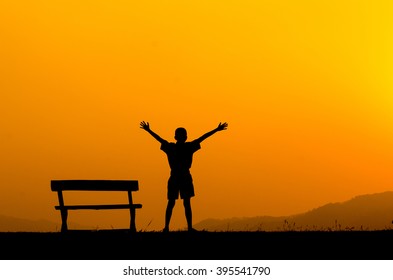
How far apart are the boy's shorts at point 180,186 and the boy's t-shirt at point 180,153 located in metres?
0.13

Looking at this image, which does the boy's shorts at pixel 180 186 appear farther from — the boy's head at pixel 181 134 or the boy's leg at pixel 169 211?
the boy's head at pixel 181 134

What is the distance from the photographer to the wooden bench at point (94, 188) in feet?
71.9

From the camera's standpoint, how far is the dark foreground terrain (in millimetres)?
17234

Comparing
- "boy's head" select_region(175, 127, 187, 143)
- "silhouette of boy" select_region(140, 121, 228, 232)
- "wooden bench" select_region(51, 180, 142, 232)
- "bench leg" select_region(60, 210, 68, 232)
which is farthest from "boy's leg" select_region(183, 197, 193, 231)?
"bench leg" select_region(60, 210, 68, 232)

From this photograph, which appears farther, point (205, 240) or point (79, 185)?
point (79, 185)

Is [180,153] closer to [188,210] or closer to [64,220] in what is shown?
[188,210]

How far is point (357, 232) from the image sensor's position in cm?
2044

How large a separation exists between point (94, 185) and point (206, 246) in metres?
5.07

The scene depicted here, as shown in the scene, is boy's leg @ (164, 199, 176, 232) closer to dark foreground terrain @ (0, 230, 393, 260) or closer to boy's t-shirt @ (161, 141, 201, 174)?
dark foreground terrain @ (0, 230, 393, 260)

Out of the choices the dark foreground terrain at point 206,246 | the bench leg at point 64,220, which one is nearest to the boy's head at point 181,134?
the dark foreground terrain at point 206,246

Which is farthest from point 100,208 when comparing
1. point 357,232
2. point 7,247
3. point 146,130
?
point 357,232
